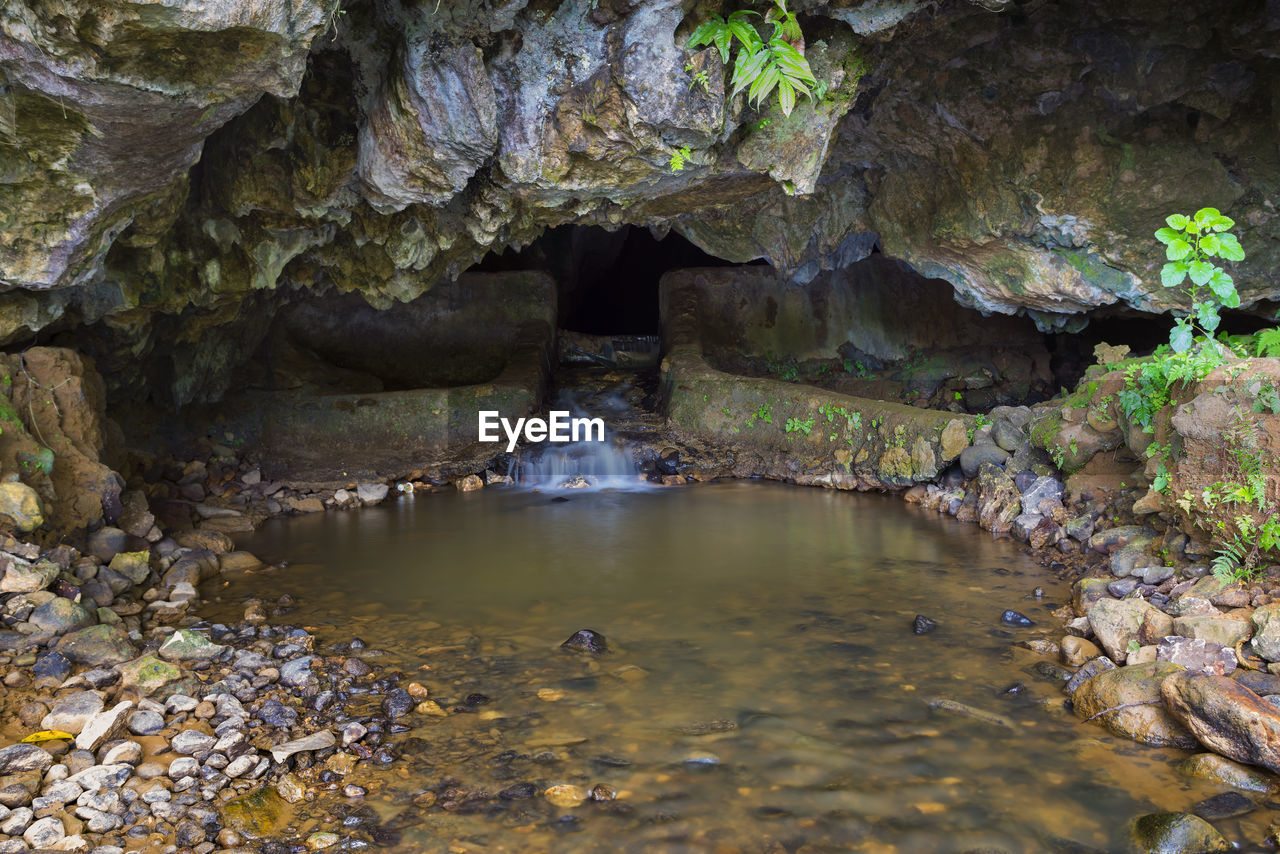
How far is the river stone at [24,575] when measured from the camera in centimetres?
498

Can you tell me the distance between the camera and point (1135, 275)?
8.06 m

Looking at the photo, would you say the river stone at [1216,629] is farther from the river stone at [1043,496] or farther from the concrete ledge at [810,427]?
the concrete ledge at [810,427]

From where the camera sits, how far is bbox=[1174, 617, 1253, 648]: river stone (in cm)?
439

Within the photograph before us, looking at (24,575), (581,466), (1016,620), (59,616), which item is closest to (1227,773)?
(1016,620)

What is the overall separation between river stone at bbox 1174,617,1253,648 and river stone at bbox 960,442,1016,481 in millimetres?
3539

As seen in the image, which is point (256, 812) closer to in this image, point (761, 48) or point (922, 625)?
point (922, 625)

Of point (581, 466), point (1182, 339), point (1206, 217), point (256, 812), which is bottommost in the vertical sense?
point (256, 812)

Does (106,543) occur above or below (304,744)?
above

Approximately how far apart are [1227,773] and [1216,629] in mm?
1050

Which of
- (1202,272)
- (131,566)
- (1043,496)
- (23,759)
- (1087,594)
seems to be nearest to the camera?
(23,759)

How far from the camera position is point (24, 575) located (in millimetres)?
5020

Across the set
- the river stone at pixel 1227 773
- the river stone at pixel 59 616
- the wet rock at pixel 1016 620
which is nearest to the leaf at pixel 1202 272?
the wet rock at pixel 1016 620

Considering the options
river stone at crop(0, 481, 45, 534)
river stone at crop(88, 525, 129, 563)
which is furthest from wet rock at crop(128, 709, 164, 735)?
river stone at crop(88, 525, 129, 563)

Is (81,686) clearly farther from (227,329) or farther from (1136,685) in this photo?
(227,329)
